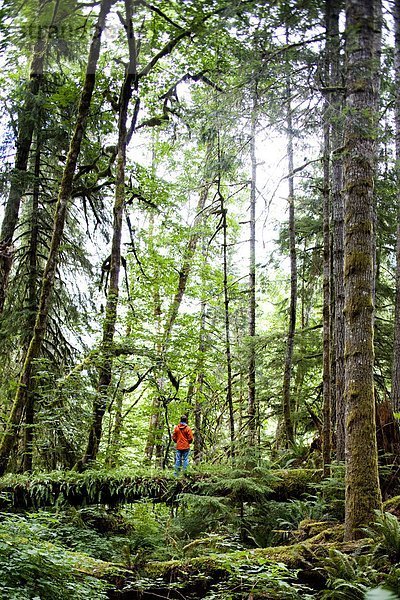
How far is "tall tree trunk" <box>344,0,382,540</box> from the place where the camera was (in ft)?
19.4

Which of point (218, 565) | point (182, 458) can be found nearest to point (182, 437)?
point (182, 458)

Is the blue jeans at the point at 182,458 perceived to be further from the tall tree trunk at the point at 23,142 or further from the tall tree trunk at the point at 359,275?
the tall tree trunk at the point at 359,275

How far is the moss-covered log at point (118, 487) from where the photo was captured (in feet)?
27.4

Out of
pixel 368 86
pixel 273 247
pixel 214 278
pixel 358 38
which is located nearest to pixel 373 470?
pixel 368 86

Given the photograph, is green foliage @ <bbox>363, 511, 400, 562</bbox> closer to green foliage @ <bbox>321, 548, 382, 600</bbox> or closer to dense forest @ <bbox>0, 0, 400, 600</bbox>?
dense forest @ <bbox>0, 0, 400, 600</bbox>

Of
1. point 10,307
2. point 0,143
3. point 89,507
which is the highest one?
point 0,143

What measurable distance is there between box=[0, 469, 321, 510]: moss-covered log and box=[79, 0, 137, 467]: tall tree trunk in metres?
0.86

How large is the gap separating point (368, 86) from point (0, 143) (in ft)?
25.9

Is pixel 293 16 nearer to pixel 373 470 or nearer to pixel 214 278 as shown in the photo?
pixel 373 470

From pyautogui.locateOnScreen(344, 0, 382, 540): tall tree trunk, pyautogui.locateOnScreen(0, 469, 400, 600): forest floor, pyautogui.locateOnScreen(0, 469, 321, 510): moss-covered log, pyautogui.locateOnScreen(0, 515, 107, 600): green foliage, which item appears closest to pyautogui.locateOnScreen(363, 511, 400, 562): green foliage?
pyautogui.locateOnScreen(0, 469, 400, 600): forest floor

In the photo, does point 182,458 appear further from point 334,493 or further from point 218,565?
point 218,565

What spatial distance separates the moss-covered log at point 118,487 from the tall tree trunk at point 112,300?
863 mm

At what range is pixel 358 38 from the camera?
6.36 metres

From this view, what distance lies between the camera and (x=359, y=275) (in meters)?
6.18
